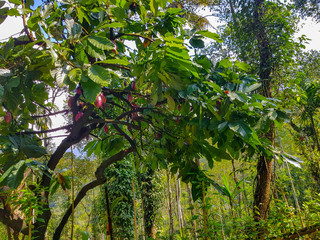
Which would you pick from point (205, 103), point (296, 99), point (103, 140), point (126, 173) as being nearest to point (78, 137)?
point (103, 140)

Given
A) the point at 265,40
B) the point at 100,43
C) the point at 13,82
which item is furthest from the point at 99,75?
the point at 265,40

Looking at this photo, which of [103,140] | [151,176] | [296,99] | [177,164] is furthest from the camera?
[151,176]

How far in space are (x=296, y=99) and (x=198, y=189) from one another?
1.76 metres

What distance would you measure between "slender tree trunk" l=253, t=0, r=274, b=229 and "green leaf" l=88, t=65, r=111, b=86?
203 centimetres

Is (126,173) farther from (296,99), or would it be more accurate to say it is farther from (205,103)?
(205,103)

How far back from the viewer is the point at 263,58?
116 inches

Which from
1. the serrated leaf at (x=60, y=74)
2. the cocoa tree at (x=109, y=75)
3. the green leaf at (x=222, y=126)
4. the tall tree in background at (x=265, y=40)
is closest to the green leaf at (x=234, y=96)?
the cocoa tree at (x=109, y=75)

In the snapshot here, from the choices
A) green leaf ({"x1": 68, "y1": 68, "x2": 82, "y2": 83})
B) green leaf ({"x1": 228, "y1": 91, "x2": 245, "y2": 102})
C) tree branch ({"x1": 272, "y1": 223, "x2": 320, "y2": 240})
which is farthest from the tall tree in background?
green leaf ({"x1": 68, "y1": 68, "x2": 82, "y2": 83})

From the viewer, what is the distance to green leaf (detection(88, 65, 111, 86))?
79 centimetres

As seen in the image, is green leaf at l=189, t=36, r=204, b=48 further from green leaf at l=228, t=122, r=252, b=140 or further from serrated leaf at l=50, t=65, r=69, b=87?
serrated leaf at l=50, t=65, r=69, b=87

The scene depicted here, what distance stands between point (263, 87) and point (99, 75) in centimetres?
237

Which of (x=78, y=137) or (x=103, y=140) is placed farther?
(x=103, y=140)

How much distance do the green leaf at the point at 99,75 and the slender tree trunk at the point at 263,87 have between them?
2.03 meters

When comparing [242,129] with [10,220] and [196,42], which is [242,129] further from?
[10,220]
